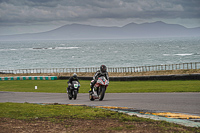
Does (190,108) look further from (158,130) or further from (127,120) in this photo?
(158,130)

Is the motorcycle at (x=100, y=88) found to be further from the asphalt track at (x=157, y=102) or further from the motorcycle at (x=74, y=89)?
the motorcycle at (x=74, y=89)

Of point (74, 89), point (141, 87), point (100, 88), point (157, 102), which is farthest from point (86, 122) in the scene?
point (141, 87)

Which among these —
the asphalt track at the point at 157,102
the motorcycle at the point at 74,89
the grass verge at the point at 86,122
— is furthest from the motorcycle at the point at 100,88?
the grass verge at the point at 86,122

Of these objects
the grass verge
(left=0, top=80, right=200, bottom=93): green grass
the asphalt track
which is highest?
the grass verge

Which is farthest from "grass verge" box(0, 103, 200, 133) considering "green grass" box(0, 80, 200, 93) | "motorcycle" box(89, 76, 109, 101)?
"green grass" box(0, 80, 200, 93)

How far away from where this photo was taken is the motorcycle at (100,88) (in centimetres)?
1577

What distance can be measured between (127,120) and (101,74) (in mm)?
6796

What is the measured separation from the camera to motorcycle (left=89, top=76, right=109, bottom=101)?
51.7 feet

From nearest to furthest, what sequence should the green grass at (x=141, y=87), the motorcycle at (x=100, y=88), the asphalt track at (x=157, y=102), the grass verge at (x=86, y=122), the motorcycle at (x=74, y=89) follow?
1. the grass verge at (x=86, y=122)
2. the asphalt track at (x=157, y=102)
3. the motorcycle at (x=100, y=88)
4. the motorcycle at (x=74, y=89)
5. the green grass at (x=141, y=87)

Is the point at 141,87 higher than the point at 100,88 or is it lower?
lower

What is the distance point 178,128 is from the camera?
7891 millimetres

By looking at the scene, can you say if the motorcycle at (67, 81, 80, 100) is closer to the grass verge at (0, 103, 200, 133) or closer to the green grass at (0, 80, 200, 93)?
the green grass at (0, 80, 200, 93)

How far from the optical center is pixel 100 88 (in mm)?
16344

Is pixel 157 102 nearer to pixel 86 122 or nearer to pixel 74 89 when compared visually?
pixel 86 122
